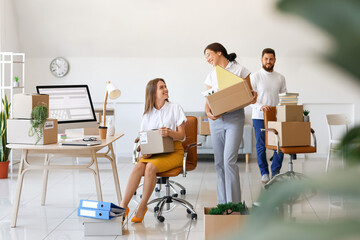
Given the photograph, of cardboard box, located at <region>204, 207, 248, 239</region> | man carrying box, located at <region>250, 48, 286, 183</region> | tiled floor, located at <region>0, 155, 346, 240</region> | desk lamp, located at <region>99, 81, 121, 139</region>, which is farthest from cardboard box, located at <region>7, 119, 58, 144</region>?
man carrying box, located at <region>250, 48, 286, 183</region>

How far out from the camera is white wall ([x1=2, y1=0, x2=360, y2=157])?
8375 mm

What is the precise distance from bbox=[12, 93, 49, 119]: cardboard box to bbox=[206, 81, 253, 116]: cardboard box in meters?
1.42

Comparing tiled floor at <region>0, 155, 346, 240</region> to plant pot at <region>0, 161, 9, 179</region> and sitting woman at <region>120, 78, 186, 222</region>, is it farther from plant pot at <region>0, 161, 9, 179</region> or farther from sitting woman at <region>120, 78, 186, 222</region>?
sitting woman at <region>120, 78, 186, 222</region>

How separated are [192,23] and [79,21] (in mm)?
1867

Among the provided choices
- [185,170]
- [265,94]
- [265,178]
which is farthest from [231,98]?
[265,178]

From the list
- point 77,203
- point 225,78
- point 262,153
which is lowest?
point 77,203

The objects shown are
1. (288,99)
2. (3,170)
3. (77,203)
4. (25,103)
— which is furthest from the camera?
(3,170)

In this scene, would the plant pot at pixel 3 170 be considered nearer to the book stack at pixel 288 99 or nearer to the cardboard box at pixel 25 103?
the cardboard box at pixel 25 103

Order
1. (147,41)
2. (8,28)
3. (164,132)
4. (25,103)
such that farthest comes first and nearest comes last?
(147,41) → (8,28) → (164,132) → (25,103)

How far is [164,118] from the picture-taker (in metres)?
4.69

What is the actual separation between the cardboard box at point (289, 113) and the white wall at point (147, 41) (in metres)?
2.44

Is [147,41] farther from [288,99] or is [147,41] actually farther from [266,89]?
[288,99]

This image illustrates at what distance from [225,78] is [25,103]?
5.51ft

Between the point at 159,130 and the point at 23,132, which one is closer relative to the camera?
the point at 23,132
